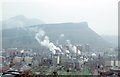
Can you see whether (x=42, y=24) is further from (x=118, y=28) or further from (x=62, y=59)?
(x=118, y=28)

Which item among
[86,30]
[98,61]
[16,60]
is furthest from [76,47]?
[16,60]

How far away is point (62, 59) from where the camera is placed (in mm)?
4633

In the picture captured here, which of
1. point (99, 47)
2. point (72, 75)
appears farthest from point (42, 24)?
point (72, 75)

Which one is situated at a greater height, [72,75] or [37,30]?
[37,30]

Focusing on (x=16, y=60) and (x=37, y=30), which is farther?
(x=37, y=30)

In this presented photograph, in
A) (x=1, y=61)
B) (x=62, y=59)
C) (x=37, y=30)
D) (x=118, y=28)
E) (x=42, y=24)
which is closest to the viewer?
(x=118, y=28)

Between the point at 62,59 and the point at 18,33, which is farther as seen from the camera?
the point at 18,33

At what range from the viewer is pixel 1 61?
4234 millimetres

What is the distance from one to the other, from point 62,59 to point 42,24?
44.5 inches

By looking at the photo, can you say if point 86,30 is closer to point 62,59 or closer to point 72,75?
point 62,59

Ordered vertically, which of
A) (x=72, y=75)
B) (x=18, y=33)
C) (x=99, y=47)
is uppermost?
(x=18, y=33)

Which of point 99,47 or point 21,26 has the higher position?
point 21,26

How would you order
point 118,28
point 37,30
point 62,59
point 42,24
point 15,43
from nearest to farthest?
1. point 118,28
2. point 62,59
3. point 15,43
4. point 42,24
5. point 37,30

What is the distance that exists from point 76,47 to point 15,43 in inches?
49.9
